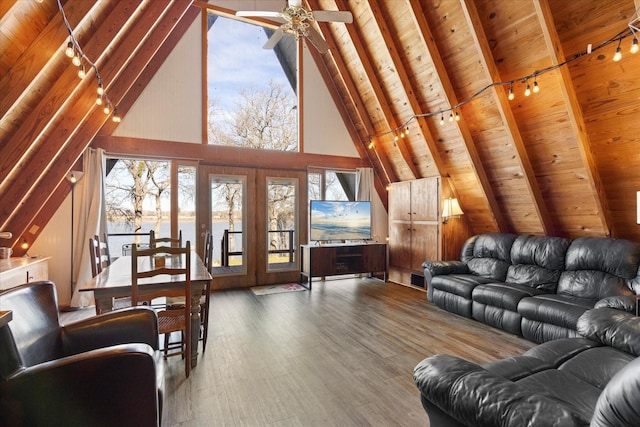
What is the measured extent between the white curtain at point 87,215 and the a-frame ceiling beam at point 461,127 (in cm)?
488

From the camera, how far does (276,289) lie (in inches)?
216

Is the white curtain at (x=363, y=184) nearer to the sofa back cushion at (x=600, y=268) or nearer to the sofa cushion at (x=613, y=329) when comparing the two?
the sofa back cushion at (x=600, y=268)

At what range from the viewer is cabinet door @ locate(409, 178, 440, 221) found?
5.25 m

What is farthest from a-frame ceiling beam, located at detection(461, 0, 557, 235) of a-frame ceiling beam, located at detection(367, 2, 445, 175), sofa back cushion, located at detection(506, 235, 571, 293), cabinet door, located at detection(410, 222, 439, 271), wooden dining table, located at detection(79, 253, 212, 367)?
wooden dining table, located at detection(79, 253, 212, 367)

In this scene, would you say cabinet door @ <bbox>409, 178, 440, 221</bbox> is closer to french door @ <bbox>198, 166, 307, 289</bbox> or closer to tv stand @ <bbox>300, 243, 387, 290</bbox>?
tv stand @ <bbox>300, 243, 387, 290</bbox>

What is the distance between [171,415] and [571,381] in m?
2.48

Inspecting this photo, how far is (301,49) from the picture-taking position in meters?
6.08

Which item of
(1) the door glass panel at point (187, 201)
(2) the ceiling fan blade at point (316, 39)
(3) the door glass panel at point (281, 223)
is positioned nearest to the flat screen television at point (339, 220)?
(3) the door glass panel at point (281, 223)

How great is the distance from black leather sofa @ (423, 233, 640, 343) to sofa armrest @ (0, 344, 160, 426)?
3.55 metres

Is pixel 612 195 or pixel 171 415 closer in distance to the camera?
pixel 171 415

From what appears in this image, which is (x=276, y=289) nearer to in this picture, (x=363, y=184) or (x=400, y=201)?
(x=363, y=184)

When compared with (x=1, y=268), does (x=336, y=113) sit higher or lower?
higher

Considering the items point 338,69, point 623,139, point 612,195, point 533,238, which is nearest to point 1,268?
point 338,69

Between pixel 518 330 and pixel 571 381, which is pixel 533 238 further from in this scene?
pixel 571 381
